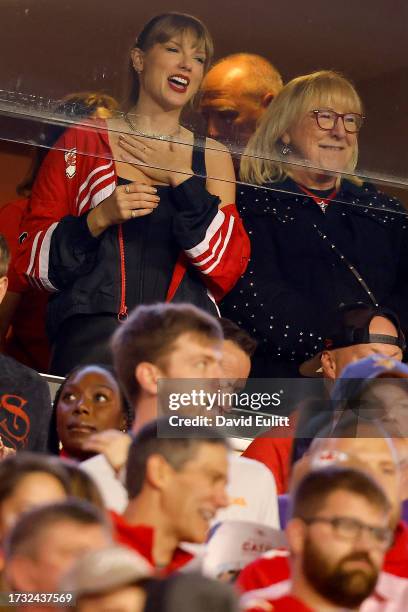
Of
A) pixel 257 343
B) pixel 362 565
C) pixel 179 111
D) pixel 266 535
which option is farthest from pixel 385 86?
pixel 362 565

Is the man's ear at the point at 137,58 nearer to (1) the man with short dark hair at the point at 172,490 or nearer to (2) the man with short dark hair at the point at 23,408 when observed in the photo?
(2) the man with short dark hair at the point at 23,408

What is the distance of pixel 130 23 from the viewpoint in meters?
3.15

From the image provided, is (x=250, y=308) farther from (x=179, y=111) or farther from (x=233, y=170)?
(x=179, y=111)

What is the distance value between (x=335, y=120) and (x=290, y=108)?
4.6 inches

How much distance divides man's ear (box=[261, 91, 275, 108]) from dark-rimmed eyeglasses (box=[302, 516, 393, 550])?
60.5 inches

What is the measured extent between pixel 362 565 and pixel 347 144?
147 cm

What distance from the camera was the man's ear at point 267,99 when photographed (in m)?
3.58

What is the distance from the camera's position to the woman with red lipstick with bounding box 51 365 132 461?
310cm

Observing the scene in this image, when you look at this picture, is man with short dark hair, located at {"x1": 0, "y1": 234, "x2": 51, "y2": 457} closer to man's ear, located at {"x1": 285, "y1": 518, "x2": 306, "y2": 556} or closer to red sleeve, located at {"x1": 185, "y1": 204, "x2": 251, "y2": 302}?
red sleeve, located at {"x1": 185, "y1": 204, "x2": 251, "y2": 302}

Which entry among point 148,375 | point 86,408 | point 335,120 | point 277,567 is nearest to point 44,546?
point 277,567

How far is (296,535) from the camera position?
2.30m

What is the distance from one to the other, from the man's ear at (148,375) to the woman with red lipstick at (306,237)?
0.81m

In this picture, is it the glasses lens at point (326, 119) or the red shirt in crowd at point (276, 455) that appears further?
the glasses lens at point (326, 119)

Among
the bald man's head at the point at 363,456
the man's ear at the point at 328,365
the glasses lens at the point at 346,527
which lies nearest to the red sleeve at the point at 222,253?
→ the man's ear at the point at 328,365
